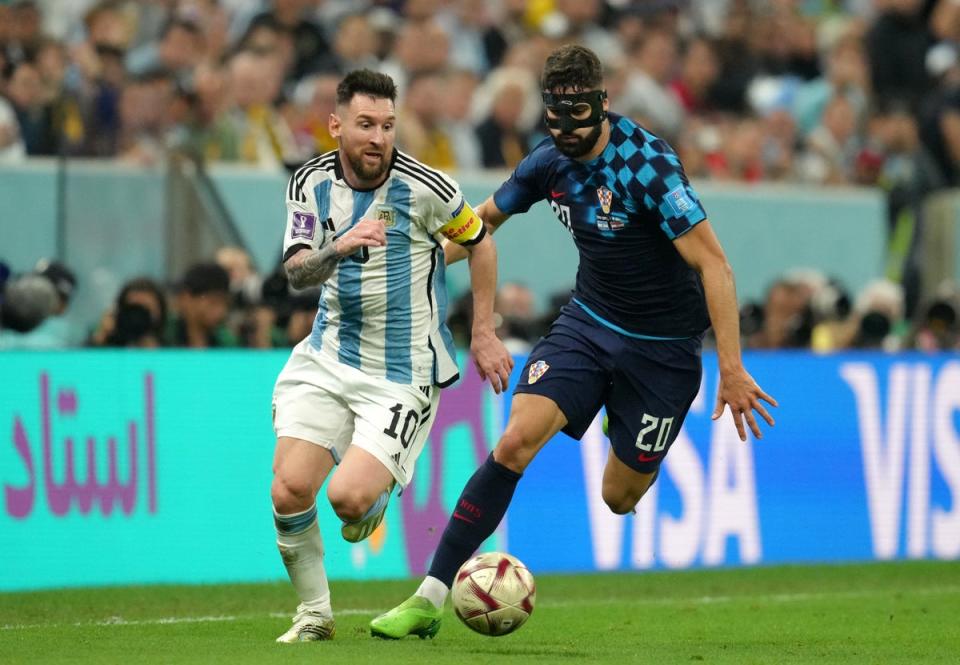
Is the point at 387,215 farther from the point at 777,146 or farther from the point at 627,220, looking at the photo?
the point at 777,146

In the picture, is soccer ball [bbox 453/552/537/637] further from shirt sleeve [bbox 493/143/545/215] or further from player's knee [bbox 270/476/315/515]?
shirt sleeve [bbox 493/143/545/215]

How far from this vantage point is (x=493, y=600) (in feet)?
23.9

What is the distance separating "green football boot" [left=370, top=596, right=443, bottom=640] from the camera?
739 cm

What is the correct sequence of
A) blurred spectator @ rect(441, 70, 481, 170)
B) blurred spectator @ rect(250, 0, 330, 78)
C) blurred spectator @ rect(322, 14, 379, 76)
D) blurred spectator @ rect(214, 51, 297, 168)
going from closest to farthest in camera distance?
blurred spectator @ rect(214, 51, 297, 168)
blurred spectator @ rect(441, 70, 481, 170)
blurred spectator @ rect(322, 14, 379, 76)
blurred spectator @ rect(250, 0, 330, 78)

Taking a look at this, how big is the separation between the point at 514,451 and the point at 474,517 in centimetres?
34

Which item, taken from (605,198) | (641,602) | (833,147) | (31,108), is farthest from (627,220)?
(833,147)

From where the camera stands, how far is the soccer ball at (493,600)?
24.0ft

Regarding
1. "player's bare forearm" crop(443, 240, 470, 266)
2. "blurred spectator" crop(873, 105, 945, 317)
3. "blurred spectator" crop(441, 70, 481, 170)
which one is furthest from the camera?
"blurred spectator" crop(873, 105, 945, 317)

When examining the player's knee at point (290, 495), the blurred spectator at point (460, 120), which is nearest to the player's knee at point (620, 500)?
the player's knee at point (290, 495)

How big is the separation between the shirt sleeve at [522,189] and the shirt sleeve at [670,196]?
0.64m

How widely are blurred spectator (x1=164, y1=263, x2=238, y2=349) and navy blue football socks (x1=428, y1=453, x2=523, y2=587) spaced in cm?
431

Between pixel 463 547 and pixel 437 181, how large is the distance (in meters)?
1.59

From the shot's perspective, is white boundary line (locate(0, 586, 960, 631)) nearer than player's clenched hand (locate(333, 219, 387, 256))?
No

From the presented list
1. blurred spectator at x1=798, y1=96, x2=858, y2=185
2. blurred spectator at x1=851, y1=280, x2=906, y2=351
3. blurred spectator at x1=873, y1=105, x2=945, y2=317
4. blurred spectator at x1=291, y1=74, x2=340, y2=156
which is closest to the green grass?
blurred spectator at x1=851, y1=280, x2=906, y2=351
